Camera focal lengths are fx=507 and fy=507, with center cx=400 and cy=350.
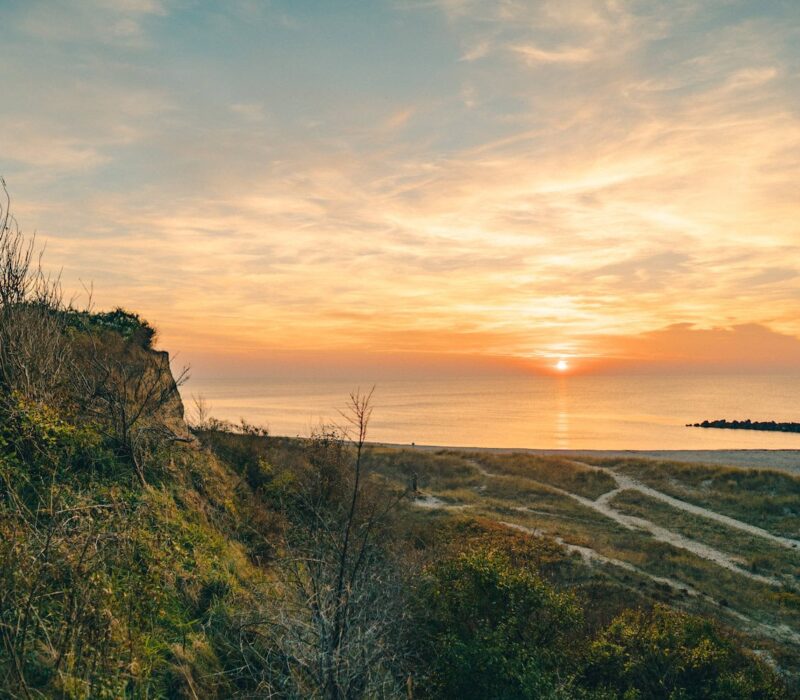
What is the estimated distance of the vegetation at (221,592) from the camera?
6.79m

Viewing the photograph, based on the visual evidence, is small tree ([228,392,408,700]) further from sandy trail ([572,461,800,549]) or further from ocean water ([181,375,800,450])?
ocean water ([181,375,800,450])

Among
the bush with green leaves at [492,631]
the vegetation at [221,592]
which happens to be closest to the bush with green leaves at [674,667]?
the vegetation at [221,592]

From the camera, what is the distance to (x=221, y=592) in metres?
10.3

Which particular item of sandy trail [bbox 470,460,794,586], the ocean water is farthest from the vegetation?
the ocean water

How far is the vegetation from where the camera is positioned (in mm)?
6785

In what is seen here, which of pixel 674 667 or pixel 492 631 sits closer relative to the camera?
pixel 674 667

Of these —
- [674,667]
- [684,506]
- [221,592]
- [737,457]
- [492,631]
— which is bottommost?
[684,506]

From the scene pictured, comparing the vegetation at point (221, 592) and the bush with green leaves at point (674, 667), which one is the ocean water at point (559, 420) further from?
the bush with green leaves at point (674, 667)

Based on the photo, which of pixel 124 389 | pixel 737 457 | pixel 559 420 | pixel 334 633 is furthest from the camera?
pixel 559 420

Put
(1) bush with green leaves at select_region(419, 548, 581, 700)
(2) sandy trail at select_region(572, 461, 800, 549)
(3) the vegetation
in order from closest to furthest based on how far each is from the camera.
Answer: (3) the vegetation
(1) bush with green leaves at select_region(419, 548, 581, 700)
(2) sandy trail at select_region(572, 461, 800, 549)

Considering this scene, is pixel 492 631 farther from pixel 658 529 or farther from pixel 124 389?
pixel 658 529

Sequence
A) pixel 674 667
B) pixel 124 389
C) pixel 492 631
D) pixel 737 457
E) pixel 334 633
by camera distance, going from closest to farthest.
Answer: pixel 334 633, pixel 674 667, pixel 492 631, pixel 124 389, pixel 737 457

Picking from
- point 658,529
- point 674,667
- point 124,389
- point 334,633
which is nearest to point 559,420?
point 658,529

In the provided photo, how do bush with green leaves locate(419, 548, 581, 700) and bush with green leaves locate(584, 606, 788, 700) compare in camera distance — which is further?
bush with green leaves locate(584, 606, 788, 700)
